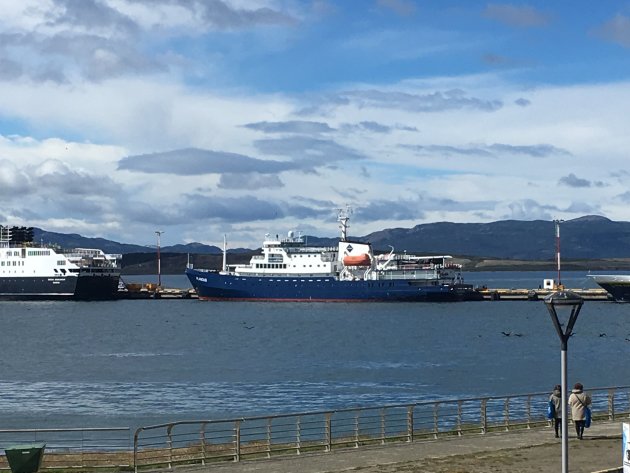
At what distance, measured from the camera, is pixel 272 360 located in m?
61.1

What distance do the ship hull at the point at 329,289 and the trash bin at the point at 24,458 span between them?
338 feet

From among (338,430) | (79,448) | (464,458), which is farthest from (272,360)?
(464,458)

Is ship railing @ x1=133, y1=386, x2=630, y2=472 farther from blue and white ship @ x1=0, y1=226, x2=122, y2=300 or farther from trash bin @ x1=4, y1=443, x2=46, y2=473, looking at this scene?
blue and white ship @ x1=0, y1=226, x2=122, y2=300

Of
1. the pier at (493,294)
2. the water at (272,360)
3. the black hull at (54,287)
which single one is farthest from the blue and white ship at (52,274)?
the water at (272,360)

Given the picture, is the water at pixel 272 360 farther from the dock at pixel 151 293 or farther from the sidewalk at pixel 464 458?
the dock at pixel 151 293

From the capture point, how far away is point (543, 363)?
58031 millimetres

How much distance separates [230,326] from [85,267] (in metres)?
46.2

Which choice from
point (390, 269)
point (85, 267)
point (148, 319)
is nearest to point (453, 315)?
point (390, 269)

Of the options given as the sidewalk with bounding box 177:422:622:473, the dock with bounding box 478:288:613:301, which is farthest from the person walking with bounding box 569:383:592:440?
the dock with bounding box 478:288:613:301

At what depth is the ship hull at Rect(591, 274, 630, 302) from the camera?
395ft

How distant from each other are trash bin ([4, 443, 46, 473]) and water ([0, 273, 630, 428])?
17580 mm

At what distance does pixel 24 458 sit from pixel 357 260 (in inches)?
4072

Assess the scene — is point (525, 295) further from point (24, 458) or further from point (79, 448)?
point (24, 458)

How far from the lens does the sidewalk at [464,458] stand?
1805 cm
